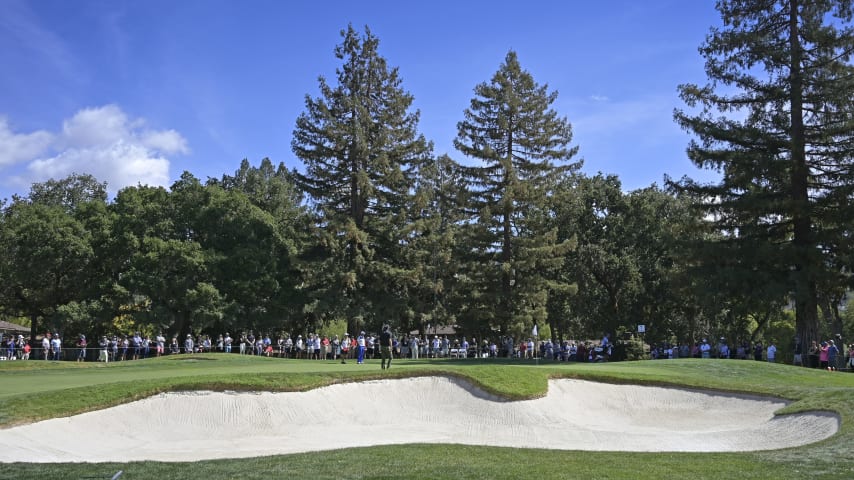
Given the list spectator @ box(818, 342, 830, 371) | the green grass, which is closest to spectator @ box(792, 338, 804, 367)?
spectator @ box(818, 342, 830, 371)

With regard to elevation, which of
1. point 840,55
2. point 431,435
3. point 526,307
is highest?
point 840,55

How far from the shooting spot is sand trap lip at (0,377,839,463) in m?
14.3

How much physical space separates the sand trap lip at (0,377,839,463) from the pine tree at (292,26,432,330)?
27652 millimetres

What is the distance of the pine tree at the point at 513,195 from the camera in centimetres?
4672

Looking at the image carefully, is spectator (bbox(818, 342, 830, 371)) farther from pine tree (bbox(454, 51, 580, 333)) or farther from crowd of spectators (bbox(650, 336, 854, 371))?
pine tree (bbox(454, 51, 580, 333))

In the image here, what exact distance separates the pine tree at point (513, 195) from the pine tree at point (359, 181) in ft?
17.5

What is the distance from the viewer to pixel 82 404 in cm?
1574

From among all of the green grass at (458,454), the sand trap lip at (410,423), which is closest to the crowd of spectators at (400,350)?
the green grass at (458,454)

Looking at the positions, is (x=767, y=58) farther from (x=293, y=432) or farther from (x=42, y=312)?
(x=42, y=312)

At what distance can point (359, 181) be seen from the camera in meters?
47.7

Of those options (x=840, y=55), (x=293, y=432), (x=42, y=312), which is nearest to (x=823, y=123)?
(x=840, y=55)

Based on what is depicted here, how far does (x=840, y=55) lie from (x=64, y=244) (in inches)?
2015

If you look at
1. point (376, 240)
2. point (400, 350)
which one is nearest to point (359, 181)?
point (376, 240)

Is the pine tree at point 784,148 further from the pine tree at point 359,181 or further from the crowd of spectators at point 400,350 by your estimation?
the pine tree at point 359,181
